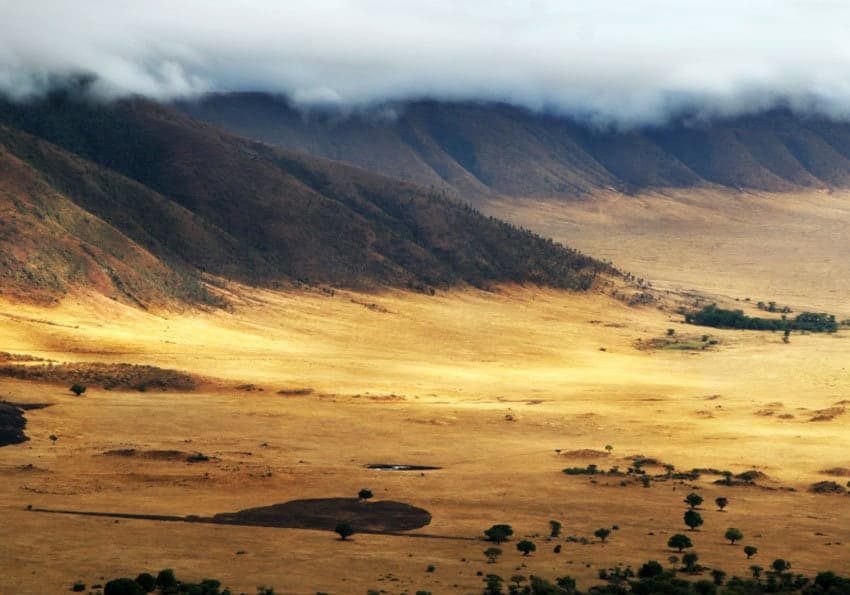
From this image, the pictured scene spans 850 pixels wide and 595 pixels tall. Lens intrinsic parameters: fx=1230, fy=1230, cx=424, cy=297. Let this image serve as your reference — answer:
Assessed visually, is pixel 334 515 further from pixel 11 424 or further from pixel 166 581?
pixel 11 424

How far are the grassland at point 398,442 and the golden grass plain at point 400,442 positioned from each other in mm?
271

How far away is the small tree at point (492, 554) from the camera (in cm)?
6316

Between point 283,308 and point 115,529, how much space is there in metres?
114

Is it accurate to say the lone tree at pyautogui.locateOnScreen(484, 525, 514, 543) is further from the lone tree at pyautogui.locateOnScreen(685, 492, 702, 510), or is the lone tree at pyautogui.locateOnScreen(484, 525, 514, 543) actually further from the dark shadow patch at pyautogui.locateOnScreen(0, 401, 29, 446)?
the dark shadow patch at pyautogui.locateOnScreen(0, 401, 29, 446)

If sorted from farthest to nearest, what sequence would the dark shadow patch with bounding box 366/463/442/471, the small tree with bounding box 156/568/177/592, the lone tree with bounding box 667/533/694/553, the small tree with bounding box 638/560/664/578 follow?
the dark shadow patch with bounding box 366/463/442/471 → the lone tree with bounding box 667/533/694/553 → the small tree with bounding box 638/560/664/578 → the small tree with bounding box 156/568/177/592

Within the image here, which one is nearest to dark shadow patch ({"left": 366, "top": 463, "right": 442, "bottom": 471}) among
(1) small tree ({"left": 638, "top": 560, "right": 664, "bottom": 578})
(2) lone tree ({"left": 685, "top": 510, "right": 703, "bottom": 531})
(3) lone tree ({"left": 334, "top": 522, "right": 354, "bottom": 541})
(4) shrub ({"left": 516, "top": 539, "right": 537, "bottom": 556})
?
(3) lone tree ({"left": 334, "top": 522, "right": 354, "bottom": 541})

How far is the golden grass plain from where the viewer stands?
6406cm

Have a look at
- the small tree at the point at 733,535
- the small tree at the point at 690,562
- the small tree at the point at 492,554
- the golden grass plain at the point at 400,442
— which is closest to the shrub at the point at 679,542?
the golden grass plain at the point at 400,442

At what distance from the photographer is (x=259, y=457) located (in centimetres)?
9125

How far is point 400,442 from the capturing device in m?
99.6

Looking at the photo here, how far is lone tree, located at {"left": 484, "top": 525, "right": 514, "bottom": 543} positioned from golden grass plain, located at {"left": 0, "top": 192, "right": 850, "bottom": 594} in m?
1.86

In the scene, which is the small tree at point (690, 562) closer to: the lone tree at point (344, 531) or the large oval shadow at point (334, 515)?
the large oval shadow at point (334, 515)

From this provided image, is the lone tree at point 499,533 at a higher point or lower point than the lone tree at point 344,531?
higher

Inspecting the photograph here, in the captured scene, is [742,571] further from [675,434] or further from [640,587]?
[675,434]
